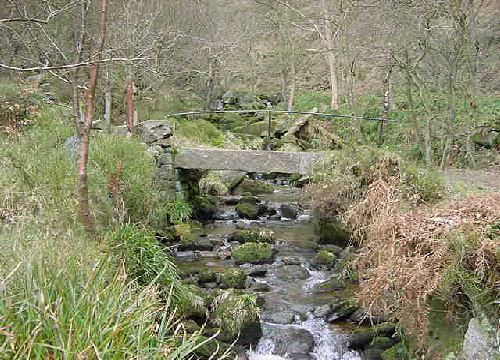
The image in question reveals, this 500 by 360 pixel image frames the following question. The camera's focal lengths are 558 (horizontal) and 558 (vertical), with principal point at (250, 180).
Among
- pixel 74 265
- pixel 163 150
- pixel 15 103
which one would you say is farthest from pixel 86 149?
pixel 163 150

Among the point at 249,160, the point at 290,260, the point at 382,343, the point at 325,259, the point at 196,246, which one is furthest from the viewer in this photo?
the point at 249,160

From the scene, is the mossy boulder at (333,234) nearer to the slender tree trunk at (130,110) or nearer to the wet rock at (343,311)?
the wet rock at (343,311)

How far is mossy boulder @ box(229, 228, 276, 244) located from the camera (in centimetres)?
1134

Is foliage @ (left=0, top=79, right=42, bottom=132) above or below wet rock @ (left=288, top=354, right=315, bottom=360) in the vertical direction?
above

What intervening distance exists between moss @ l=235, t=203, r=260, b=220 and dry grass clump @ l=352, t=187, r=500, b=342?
6935 millimetres

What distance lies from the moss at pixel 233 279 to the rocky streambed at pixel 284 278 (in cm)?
2

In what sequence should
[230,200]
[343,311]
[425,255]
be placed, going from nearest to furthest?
1. [425,255]
2. [343,311]
3. [230,200]

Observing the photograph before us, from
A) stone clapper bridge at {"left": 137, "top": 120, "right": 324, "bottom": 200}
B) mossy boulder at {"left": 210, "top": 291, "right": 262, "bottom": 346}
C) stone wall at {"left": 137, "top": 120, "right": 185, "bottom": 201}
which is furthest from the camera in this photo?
stone wall at {"left": 137, "top": 120, "right": 185, "bottom": 201}

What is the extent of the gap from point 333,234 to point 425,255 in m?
5.72

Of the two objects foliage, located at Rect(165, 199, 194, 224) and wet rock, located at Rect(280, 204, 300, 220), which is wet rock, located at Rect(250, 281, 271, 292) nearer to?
foliage, located at Rect(165, 199, 194, 224)

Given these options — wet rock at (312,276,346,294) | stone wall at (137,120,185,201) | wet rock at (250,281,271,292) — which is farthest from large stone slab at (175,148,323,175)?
wet rock at (250,281,271,292)

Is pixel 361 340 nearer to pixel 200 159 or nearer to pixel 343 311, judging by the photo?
pixel 343 311

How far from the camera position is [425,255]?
5352mm

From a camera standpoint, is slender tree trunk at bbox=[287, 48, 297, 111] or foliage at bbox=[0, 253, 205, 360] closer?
foliage at bbox=[0, 253, 205, 360]
